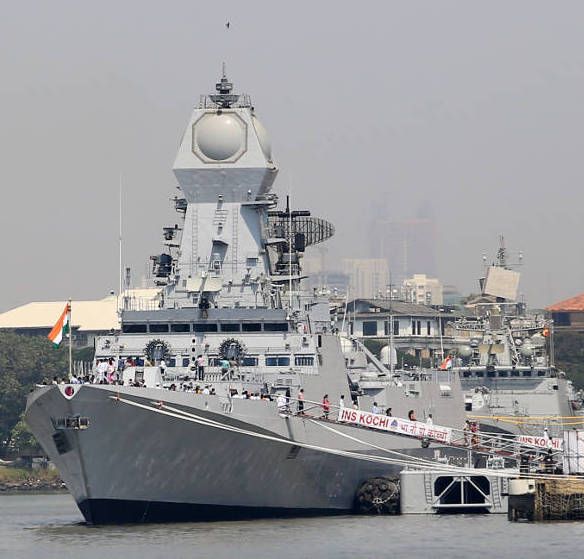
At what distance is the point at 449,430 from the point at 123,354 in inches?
441

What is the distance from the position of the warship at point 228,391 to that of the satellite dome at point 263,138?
0.11m

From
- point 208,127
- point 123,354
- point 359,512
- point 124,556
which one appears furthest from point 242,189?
point 124,556

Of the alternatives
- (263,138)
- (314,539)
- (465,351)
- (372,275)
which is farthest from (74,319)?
(314,539)

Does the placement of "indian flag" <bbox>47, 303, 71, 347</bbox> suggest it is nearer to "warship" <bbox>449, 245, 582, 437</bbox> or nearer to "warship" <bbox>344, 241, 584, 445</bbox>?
"warship" <bbox>344, 241, 584, 445</bbox>

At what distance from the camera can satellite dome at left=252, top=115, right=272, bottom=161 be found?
6844 centimetres

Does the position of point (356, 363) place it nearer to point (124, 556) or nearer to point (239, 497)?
point (239, 497)

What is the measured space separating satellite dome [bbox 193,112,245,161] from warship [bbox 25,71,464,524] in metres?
0.05

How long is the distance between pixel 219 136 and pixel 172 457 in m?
13.6

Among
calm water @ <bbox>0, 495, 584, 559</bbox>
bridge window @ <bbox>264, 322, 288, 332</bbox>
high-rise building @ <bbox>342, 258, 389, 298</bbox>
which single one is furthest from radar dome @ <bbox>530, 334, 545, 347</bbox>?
high-rise building @ <bbox>342, 258, 389, 298</bbox>

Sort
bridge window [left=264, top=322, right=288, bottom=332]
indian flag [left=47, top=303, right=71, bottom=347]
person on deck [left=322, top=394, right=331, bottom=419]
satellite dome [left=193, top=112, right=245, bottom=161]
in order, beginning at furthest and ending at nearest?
satellite dome [left=193, top=112, right=245, bottom=161], bridge window [left=264, top=322, right=288, bottom=332], person on deck [left=322, top=394, right=331, bottom=419], indian flag [left=47, top=303, right=71, bottom=347]

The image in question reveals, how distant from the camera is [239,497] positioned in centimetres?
6088

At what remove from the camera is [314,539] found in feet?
184

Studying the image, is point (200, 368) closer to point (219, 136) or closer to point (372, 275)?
point (219, 136)

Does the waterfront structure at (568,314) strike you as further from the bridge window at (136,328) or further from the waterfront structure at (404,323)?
the bridge window at (136,328)
